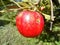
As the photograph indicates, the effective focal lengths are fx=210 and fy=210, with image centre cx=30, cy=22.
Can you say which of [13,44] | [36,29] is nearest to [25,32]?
[36,29]

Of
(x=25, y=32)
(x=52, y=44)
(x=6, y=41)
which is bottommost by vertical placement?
(x=6, y=41)

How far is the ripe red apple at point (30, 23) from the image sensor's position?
1.87ft

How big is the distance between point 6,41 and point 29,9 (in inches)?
54.9

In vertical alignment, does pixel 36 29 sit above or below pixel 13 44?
above

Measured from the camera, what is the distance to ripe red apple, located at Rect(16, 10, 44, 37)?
1.87ft

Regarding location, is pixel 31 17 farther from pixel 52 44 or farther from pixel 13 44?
pixel 13 44

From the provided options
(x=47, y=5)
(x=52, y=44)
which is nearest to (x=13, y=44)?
(x=52, y=44)

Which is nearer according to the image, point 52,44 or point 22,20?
point 22,20

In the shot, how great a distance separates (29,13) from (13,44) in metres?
1.31

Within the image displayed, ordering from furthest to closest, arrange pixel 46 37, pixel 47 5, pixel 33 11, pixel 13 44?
pixel 13 44
pixel 46 37
pixel 47 5
pixel 33 11

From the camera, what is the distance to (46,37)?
116cm

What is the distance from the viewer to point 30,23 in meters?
Result: 0.57

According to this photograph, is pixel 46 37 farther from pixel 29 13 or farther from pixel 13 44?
pixel 13 44

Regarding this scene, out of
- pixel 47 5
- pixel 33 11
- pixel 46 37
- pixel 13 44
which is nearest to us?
pixel 33 11
